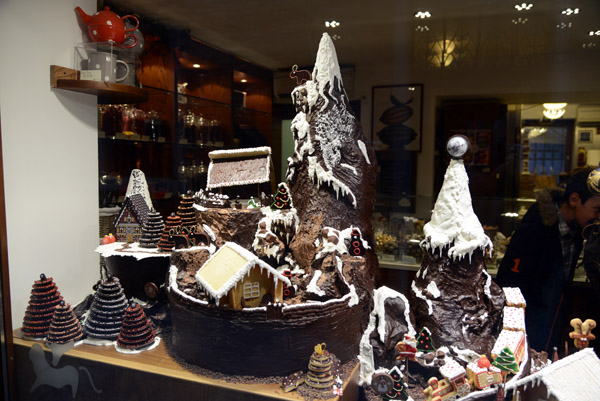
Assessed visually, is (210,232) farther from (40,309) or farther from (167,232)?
(40,309)

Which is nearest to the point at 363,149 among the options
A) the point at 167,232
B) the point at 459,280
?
the point at 459,280

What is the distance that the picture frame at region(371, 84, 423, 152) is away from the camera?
193cm

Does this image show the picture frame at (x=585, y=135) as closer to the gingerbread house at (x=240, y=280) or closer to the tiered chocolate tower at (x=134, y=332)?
the gingerbread house at (x=240, y=280)

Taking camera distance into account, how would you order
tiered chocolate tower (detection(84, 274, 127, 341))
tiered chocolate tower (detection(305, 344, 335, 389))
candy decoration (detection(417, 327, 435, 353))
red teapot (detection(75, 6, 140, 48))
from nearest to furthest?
tiered chocolate tower (detection(305, 344, 335, 389)), candy decoration (detection(417, 327, 435, 353)), tiered chocolate tower (detection(84, 274, 127, 341)), red teapot (detection(75, 6, 140, 48))

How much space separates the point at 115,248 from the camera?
2564 mm

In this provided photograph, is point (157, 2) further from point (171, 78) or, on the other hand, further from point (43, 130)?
point (43, 130)

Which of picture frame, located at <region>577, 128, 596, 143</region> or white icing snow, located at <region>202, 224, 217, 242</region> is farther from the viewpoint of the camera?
white icing snow, located at <region>202, 224, 217, 242</region>

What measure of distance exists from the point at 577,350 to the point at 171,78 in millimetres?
2157

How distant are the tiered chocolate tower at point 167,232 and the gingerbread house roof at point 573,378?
1.74 metres

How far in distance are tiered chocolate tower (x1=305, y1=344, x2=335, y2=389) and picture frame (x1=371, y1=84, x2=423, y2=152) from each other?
92 centimetres

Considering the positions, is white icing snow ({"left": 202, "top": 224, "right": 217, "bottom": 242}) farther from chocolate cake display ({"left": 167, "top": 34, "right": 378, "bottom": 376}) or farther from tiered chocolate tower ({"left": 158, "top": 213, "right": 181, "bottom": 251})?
tiered chocolate tower ({"left": 158, "top": 213, "right": 181, "bottom": 251})

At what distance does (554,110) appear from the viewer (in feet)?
5.71

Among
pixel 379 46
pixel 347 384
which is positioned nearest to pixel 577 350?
pixel 347 384

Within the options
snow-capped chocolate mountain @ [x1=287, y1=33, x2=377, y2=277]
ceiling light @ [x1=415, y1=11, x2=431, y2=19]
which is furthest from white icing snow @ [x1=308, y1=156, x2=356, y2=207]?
ceiling light @ [x1=415, y1=11, x2=431, y2=19]
